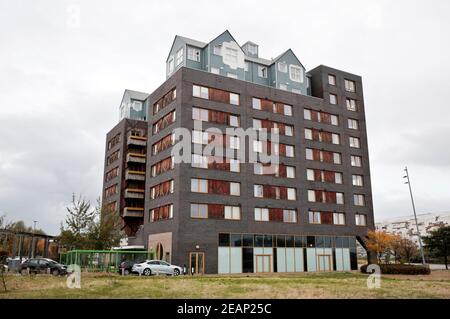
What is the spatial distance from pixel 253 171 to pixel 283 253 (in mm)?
11473

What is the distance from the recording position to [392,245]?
63781 millimetres

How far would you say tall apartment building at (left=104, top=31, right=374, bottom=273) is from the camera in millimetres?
52125

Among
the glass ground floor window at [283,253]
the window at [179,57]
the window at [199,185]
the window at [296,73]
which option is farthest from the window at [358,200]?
the window at [179,57]

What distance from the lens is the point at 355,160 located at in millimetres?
68875

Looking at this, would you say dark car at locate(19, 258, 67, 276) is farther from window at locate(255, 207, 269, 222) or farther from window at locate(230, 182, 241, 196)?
window at locate(255, 207, 269, 222)

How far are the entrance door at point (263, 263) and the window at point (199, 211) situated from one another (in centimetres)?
911

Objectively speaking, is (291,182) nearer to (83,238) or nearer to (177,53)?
(177,53)

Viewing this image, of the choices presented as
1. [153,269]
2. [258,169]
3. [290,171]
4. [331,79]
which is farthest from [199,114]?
[331,79]

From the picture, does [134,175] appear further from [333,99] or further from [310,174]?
[333,99]

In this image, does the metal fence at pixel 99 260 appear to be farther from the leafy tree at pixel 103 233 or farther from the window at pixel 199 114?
A: the window at pixel 199 114

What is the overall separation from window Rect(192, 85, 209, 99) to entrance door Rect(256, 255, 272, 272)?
2150 centimetres

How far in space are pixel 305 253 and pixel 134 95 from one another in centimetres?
4113
